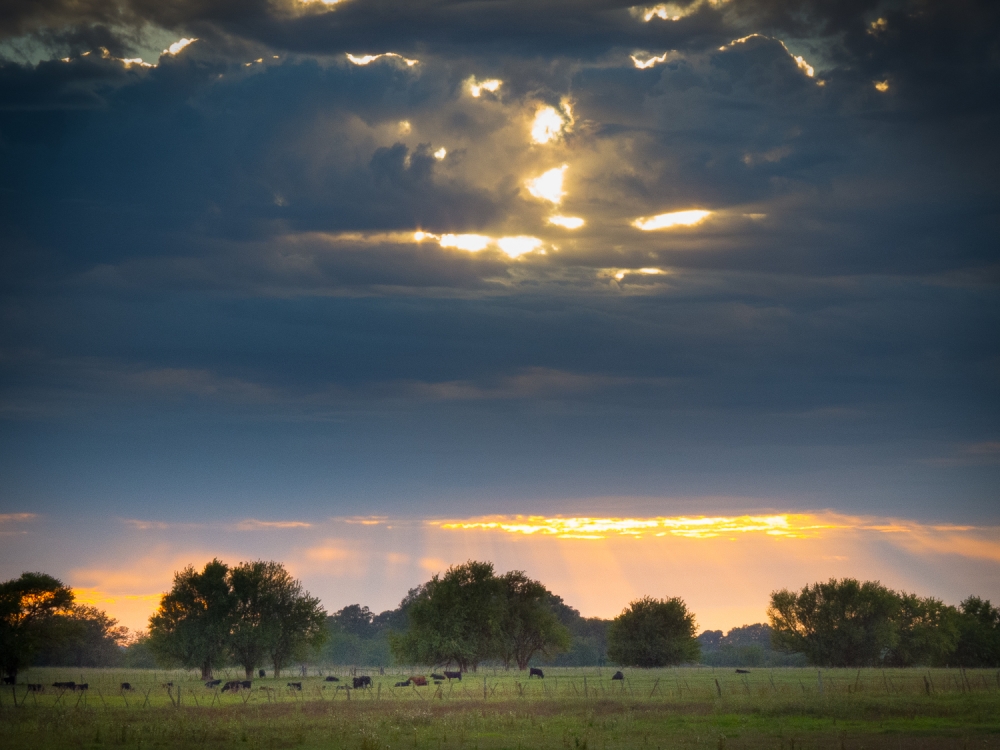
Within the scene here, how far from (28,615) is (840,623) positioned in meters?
91.4

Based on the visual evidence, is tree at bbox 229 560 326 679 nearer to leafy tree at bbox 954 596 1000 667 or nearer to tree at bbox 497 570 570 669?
tree at bbox 497 570 570 669

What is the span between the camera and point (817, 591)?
12381cm

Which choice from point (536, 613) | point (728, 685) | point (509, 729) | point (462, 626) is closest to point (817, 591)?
point (536, 613)

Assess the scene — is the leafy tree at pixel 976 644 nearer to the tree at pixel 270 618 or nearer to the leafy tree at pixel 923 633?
the leafy tree at pixel 923 633

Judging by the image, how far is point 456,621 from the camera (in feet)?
395

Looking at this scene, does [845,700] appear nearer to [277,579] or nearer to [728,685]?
[728,685]

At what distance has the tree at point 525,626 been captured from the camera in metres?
126

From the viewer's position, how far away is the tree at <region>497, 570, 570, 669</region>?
126000mm

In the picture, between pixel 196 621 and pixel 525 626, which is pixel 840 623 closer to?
pixel 525 626

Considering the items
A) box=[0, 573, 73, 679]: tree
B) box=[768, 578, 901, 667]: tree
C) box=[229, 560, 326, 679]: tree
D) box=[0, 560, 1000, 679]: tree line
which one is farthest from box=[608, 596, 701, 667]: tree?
box=[0, 573, 73, 679]: tree

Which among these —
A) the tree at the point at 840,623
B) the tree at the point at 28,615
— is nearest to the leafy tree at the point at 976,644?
the tree at the point at 840,623

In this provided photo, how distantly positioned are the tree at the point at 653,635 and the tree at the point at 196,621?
160 feet

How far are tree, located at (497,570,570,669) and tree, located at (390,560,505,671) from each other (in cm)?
189

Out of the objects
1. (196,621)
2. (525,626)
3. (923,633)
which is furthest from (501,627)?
(923,633)
